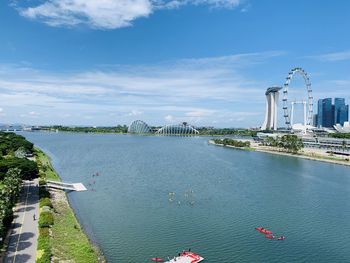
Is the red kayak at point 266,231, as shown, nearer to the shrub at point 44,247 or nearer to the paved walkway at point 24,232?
the shrub at point 44,247

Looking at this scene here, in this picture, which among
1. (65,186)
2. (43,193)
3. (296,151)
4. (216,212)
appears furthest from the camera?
(296,151)

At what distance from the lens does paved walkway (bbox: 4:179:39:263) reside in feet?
83.3

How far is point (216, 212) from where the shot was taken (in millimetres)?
41219

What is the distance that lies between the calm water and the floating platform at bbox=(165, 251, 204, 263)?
0.83 m

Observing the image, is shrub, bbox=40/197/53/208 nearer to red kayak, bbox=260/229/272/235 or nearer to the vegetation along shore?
red kayak, bbox=260/229/272/235

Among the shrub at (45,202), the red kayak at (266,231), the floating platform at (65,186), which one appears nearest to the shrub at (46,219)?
the shrub at (45,202)

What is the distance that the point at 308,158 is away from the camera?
99.1 m

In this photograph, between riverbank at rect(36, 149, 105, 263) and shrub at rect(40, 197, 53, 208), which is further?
shrub at rect(40, 197, 53, 208)

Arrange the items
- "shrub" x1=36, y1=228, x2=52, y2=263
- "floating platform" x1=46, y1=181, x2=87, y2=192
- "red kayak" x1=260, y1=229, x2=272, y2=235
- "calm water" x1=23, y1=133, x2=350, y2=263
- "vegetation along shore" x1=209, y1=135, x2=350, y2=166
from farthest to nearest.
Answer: "vegetation along shore" x1=209, y1=135, x2=350, y2=166 < "floating platform" x1=46, y1=181, x2=87, y2=192 < "red kayak" x1=260, y1=229, x2=272, y2=235 < "calm water" x1=23, y1=133, x2=350, y2=263 < "shrub" x1=36, y1=228, x2=52, y2=263

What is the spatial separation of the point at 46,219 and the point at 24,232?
2956 mm

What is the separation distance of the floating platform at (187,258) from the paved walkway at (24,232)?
10412mm

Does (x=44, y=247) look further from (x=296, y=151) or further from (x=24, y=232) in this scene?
(x=296, y=151)

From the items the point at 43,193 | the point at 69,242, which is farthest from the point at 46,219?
the point at 43,193

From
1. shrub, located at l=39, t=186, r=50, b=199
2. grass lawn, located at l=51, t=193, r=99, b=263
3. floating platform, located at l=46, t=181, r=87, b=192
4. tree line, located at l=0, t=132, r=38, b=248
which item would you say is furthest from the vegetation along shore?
tree line, located at l=0, t=132, r=38, b=248
